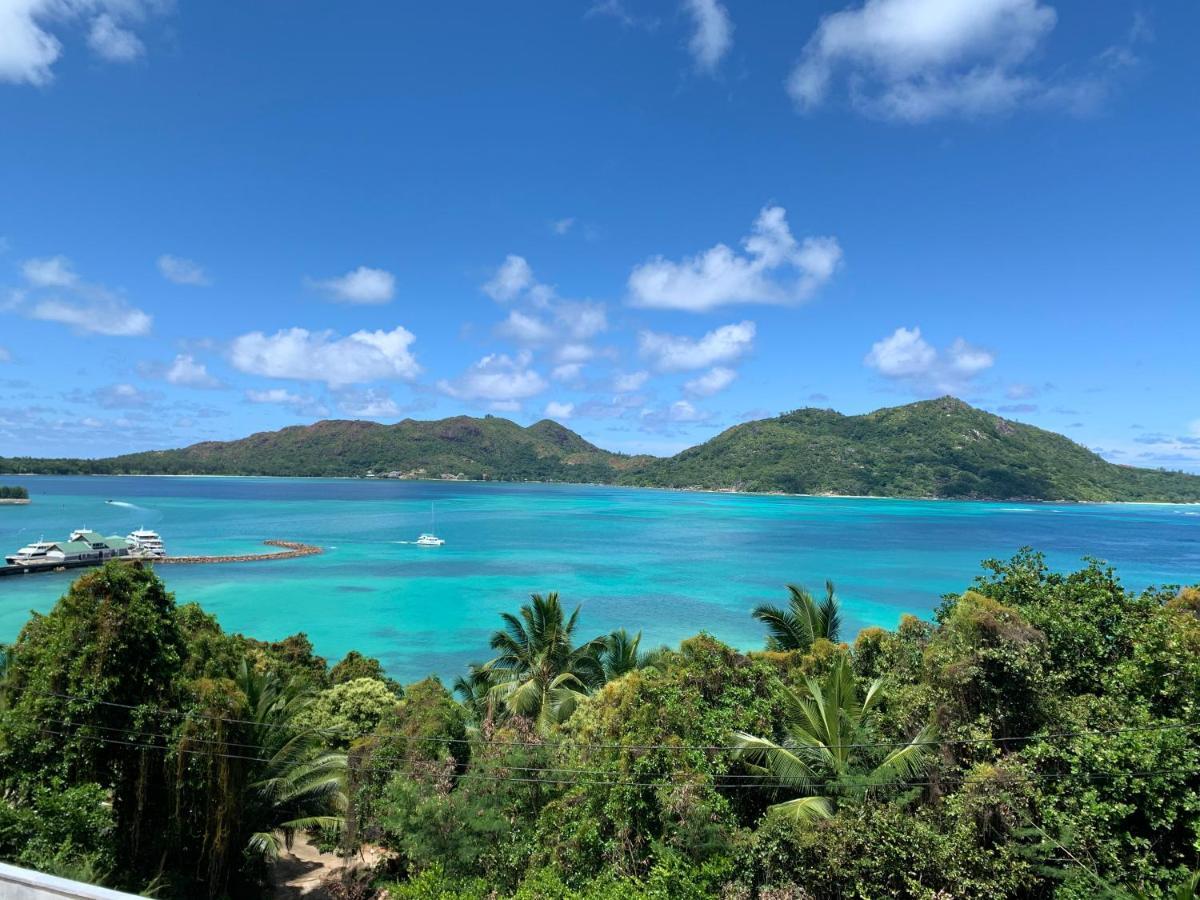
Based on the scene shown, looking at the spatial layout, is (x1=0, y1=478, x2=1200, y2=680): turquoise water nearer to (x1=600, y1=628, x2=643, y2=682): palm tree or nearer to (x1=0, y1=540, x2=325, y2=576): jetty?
(x1=0, y1=540, x2=325, y2=576): jetty

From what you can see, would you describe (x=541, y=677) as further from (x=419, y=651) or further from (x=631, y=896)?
(x=419, y=651)

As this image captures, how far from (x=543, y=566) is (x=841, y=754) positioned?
1968 inches

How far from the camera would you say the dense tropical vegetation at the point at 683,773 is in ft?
23.0

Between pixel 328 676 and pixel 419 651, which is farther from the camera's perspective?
pixel 419 651

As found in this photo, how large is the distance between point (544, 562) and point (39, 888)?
56646 millimetres

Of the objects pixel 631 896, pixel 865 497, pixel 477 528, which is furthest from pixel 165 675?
pixel 865 497

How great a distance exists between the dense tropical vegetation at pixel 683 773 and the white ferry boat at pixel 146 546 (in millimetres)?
53934

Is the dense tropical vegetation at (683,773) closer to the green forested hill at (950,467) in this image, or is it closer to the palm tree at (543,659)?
the palm tree at (543,659)

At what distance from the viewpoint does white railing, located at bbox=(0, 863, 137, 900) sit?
3668 mm

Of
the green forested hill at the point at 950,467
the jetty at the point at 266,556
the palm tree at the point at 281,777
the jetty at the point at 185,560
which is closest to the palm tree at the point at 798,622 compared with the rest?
the palm tree at the point at 281,777

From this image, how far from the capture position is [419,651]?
102 feet

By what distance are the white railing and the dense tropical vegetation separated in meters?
4.10

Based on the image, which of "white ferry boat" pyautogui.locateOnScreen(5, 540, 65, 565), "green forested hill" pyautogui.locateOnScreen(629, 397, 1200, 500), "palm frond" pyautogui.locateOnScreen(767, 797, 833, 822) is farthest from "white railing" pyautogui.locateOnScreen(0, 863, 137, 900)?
"green forested hill" pyautogui.locateOnScreen(629, 397, 1200, 500)

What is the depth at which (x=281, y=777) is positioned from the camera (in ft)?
34.1
